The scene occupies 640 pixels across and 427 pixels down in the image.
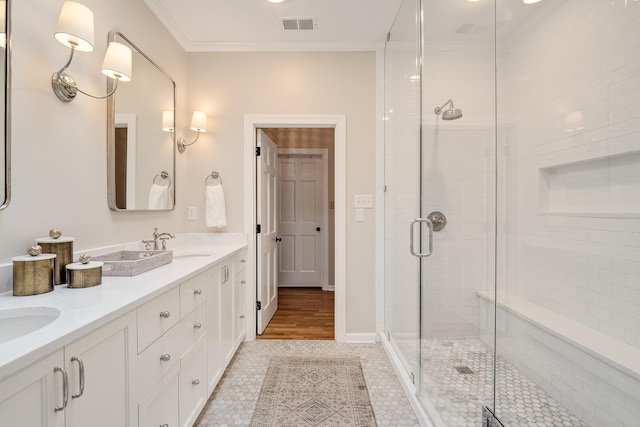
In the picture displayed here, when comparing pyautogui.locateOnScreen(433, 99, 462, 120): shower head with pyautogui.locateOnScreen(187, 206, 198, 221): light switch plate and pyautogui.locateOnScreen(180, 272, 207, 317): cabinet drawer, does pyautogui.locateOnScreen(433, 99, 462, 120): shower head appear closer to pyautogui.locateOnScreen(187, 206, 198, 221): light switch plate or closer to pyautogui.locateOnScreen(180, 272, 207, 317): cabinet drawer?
pyautogui.locateOnScreen(180, 272, 207, 317): cabinet drawer

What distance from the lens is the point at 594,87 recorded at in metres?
1.20

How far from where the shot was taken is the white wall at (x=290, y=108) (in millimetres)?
2580

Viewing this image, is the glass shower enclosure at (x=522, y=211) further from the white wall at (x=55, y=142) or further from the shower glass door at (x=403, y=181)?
the white wall at (x=55, y=142)

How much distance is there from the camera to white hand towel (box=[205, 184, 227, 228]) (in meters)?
2.48

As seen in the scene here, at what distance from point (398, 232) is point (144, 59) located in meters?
2.14

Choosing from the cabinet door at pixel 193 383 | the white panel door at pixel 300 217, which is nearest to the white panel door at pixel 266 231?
the cabinet door at pixel 193 383

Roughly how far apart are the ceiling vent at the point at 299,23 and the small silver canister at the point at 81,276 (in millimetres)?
2094

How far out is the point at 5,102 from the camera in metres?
1.10

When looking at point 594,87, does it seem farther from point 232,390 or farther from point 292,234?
point 292,234

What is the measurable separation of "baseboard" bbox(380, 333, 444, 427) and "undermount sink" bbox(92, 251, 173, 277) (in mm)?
1591

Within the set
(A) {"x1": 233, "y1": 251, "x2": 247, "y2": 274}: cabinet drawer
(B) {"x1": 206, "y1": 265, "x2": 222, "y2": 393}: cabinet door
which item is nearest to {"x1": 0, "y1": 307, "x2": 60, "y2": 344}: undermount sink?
(B) {"x1": 206, "y1": 265, "x2": 222, "y2": 393}: cabinet door

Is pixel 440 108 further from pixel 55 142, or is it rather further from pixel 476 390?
pixel 55 142

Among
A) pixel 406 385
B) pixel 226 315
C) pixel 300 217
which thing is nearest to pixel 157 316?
pixel 226 315

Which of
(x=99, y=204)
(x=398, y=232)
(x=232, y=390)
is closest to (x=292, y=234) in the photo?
(x=398, y=232)
